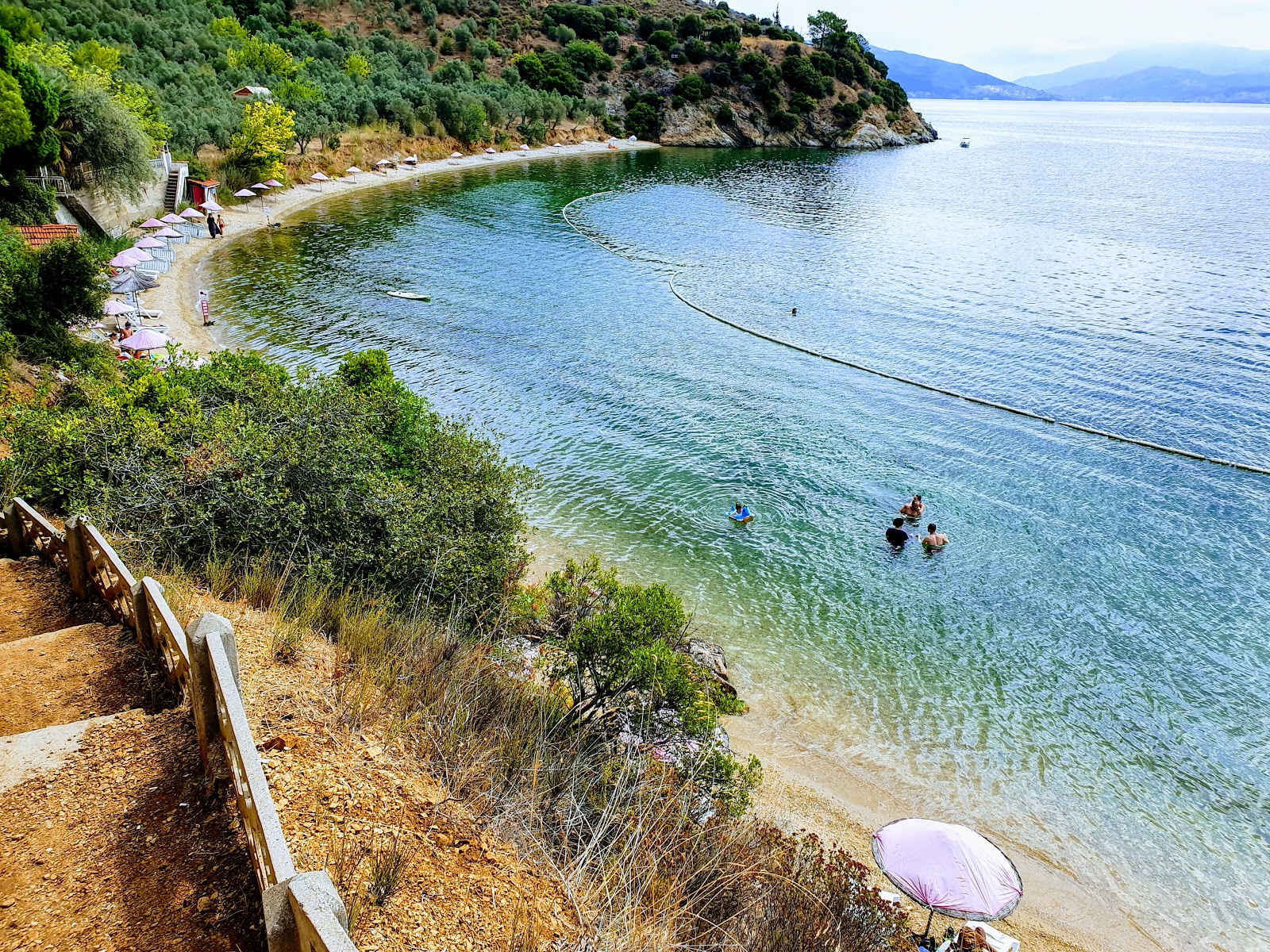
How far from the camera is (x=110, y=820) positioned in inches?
235

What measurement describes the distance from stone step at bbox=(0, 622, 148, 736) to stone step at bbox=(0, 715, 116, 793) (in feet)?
1.71

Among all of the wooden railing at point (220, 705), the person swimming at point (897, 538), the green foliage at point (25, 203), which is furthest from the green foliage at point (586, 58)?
the wooden railing at point (220, 705)

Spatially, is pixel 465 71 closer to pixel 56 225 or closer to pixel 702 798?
pixel 56 225

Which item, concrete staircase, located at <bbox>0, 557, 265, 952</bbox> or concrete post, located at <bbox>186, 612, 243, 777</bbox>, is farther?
concrete post, located at <bbox>186, 612, 243, 777</bbox>

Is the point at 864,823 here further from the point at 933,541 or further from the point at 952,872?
the point at 933,541

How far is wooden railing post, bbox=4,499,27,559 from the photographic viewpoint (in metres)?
11.5

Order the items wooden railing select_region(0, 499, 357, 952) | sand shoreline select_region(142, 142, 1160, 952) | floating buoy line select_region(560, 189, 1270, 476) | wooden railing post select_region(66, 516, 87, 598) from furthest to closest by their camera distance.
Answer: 1. floating buoy line select_region(560, 189, 1270, 476)
2. sand shoreline select_region(142, 142, 1160, 952)
3. wooden railing post select_region(66, 516, 87, 598)
4. wooden railing select_region(0, 499, 357, 952)

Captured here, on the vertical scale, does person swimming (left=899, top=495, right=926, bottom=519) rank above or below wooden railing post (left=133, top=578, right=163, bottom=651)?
below

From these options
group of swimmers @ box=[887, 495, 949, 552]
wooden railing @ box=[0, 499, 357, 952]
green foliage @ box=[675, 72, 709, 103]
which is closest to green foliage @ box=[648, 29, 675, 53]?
green foliage @ box=[675, 72, 709, 103]

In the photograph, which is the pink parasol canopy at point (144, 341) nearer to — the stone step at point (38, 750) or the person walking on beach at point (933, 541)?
the stone step at point (38, 750)

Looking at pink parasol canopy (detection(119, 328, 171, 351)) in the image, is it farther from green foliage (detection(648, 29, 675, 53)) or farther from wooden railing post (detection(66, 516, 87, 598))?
green foliage (detection(648, 29, 675, 53))

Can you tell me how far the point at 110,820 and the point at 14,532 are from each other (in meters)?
7.99

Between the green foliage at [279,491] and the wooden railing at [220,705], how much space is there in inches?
72.8

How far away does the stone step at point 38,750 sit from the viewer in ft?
20.7
